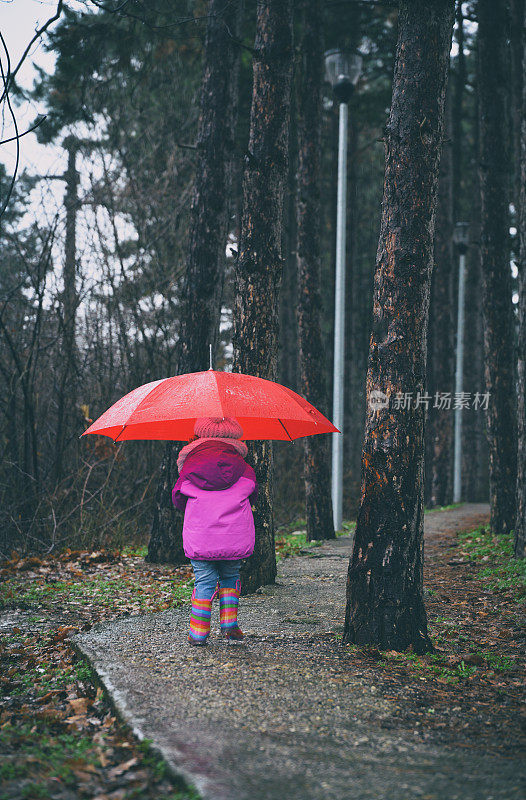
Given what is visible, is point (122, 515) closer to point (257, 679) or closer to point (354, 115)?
point (257, 679)

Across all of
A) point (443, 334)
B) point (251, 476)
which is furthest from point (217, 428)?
point (443, 334)

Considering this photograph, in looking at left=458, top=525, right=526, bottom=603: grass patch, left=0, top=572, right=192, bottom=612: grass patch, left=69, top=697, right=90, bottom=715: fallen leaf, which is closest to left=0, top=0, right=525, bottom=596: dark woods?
left=458, top=525, right=526, bottom=603: grass patch

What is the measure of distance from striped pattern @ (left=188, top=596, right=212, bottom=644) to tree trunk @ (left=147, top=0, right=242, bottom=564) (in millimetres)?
4192

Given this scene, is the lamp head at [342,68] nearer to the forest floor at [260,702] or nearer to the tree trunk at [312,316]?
the tree trunk at [312,316]

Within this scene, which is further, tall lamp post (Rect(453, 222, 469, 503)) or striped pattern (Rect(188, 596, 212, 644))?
tall lamp post (Rect(453, 222, 469, 503))

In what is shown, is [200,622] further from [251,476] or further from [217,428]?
[217,428]

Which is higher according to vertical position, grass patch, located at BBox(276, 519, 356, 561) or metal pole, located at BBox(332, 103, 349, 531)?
metal pole, located at BBox(332, 103, 349, 531)

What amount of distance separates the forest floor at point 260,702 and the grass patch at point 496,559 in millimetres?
249

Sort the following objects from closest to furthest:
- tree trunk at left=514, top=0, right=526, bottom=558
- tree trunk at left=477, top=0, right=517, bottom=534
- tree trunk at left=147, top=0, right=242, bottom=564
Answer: tree trunk at left=514, top=0, right=526, bottom=558
tree trunk at left=147, top=0, right=242, bottom=564
tree trunk at left=477, top=0, right=517, bottom=534

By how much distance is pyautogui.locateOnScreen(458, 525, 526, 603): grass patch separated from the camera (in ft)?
25.7

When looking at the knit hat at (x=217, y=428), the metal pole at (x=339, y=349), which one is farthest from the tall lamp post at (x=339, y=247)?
the knit hat at (x=217, y=428)

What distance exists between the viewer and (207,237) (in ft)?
32.1

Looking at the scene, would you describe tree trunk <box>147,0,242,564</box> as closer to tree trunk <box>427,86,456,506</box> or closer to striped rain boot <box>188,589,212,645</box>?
striped rain boot <box>188,589,212,645</box>

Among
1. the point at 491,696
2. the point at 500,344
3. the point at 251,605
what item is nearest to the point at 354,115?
the point at 500,344
